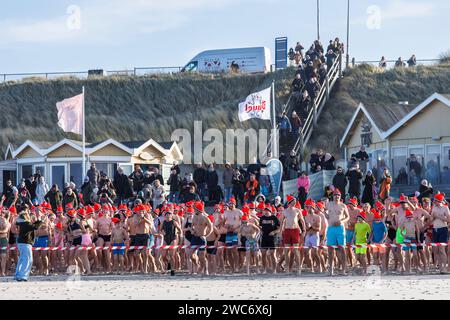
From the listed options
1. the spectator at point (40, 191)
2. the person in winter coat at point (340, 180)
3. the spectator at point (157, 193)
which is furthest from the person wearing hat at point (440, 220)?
the spectator at point (40, 191)

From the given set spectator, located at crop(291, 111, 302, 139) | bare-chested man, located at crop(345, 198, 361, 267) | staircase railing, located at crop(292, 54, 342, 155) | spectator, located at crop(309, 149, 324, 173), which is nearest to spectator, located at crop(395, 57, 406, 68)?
staircase railing, located at crop(292, 54, 342, 155)

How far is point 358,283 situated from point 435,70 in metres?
41.3

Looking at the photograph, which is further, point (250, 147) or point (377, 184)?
point (250, 147)

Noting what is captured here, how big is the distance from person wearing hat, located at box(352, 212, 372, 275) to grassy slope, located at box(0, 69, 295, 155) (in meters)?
32.3

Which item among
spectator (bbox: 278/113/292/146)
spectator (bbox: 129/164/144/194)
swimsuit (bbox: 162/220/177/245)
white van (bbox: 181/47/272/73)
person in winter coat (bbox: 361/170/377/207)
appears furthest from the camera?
white van (bbox: 181/47/272/73)

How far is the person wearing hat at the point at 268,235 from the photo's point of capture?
2464 cm

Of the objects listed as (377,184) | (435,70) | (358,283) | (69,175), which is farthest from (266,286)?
(435,70)

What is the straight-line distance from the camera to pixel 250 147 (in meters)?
51.0

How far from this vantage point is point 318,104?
47.9 meters

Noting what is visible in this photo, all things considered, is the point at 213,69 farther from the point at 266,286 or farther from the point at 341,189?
the point at 266,286

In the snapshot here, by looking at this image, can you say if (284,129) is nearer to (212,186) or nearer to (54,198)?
(212,186)

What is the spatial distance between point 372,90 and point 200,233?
115 feet

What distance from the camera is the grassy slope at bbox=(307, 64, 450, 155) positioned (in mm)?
50625

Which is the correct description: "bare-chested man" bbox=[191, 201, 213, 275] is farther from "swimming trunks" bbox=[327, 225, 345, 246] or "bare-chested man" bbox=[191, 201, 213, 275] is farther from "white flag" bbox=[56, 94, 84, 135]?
"white flag" bbox=[56, 94, 84, 135]
